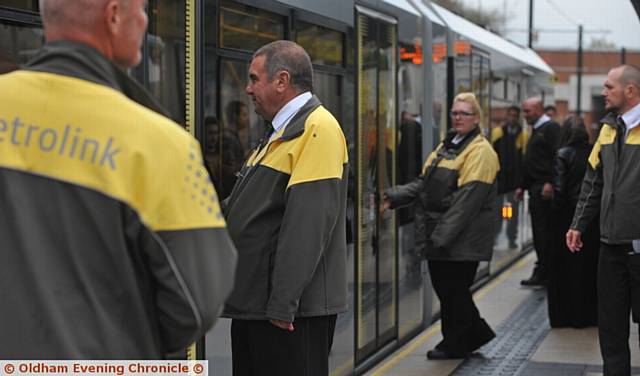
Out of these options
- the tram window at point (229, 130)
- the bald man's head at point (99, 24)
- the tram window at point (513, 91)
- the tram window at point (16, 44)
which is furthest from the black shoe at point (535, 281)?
the bald man's head at point (99, 24)

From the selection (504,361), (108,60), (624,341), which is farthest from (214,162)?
(504,361)

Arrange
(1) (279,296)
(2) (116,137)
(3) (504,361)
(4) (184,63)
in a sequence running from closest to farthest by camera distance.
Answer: (2) (116,137) → (1) (279,296) → (4) (184,63) → (3) (504,361)

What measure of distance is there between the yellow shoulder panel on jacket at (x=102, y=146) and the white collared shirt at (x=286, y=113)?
199 cm

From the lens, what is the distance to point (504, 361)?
8086mm

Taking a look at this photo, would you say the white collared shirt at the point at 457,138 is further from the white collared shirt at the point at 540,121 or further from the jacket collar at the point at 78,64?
the jacket collar at the point at 78,64

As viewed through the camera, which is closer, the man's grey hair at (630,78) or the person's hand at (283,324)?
the person's hand at (283,324)

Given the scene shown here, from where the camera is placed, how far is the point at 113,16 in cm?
232

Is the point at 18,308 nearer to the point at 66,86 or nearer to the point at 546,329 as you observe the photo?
the point at 66,86

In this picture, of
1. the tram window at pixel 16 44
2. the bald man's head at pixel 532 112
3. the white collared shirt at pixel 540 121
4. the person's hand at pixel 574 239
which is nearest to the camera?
the tram window at pixel 16 44

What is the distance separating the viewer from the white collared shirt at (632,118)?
21.0 feet

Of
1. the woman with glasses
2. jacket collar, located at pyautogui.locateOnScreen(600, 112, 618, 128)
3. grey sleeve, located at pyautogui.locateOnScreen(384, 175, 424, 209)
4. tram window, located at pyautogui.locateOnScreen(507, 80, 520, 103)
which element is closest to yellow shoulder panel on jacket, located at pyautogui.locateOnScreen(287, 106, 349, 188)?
jacket collar, located at pyautogui.locateOnScreen(600, 112, 618, 128)

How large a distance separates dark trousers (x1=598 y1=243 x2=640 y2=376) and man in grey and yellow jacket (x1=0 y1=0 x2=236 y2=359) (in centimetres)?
448

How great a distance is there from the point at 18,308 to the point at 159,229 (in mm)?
309

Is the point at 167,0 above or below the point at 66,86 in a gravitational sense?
above
